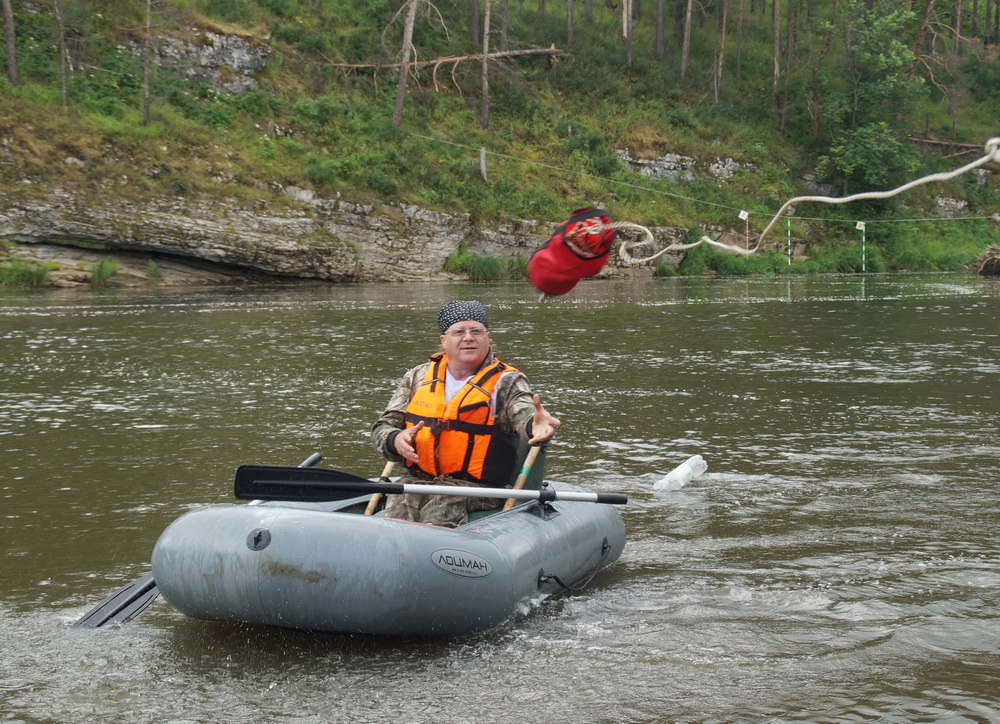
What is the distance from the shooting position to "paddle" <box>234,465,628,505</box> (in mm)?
4871

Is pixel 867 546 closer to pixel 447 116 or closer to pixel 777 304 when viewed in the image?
pixel 777 304

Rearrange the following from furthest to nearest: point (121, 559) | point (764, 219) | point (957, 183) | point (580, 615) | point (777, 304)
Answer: point (957, 183) < point (764, 219) < point (777, 304) < point (121, 559) < point (580, 615)

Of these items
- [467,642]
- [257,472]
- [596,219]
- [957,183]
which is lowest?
[467,642]

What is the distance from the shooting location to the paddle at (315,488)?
16.0ft

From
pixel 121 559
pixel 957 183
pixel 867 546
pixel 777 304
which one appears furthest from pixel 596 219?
pixel 957 183

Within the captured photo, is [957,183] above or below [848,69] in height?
below

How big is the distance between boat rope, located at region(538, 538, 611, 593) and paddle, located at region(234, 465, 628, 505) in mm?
358

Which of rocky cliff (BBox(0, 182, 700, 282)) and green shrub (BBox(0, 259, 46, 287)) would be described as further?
rocky cliff (BBox(0, 182, 700, 282))

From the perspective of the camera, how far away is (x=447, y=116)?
3161 centimetres

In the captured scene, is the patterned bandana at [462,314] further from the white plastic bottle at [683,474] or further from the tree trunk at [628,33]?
the tree trunk at [628,33]

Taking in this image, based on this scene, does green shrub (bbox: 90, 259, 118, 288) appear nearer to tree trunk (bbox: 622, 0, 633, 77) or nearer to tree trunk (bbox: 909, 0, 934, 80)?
tree trunk (bbox: 909, 0, 934, 80)

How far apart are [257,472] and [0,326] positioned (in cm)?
1233

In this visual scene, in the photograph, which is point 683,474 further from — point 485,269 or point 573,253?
point 485,269

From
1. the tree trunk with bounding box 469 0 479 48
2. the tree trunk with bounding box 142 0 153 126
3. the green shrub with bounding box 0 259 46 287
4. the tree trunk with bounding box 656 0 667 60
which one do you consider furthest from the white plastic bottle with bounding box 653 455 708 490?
the tree trunk with bounding box 656 0 667 60
